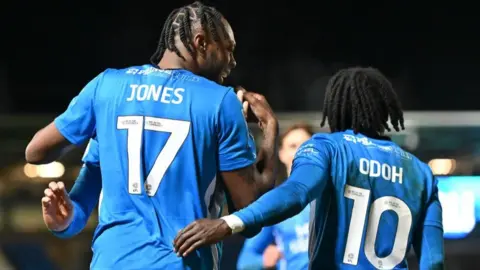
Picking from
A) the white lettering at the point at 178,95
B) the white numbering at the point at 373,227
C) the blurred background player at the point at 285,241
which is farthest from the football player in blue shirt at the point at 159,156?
the blurred background player at the point at 285,241

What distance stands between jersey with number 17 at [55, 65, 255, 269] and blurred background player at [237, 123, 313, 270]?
167 cm

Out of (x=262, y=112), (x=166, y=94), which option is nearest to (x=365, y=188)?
(x=262, y=112)

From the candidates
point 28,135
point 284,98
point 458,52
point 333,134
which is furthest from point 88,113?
point 458,52

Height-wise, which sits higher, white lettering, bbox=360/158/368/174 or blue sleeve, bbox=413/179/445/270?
white lettering, bbox=360/158/368/174

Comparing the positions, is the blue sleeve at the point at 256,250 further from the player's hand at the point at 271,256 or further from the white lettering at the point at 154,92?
the white lettering at the point at 154,92

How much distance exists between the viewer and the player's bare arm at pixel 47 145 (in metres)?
2.96

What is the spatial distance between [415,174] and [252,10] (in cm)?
1016

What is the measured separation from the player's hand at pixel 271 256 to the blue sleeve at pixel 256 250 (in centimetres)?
3

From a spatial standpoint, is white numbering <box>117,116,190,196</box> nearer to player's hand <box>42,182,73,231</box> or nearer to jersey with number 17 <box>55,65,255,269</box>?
jersey with number 17 <box>55,65,255,269</box>

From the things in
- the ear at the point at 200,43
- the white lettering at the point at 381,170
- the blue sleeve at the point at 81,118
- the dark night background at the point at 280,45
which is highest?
the ear at the point at 200,43

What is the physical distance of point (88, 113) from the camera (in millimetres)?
2904

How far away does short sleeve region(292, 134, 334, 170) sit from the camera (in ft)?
9.05

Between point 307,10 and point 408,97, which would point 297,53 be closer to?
point 307,10

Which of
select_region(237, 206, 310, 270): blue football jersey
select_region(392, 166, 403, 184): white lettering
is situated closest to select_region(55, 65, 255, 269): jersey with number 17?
select_region(392, 166, 403, 184): white lettering
